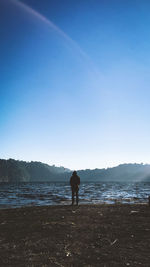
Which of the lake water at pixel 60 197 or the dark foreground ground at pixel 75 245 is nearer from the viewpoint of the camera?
the dark foreground ground at pixel 75 245

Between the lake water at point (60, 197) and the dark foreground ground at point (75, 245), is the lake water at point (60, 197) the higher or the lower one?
the lower one

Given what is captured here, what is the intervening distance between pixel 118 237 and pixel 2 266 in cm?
430

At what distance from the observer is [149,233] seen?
7.73 m

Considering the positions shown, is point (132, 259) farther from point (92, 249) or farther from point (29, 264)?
point (29, 264)

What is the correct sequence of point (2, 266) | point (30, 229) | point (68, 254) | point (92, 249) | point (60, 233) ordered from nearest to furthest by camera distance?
point (2, 266) → point (68, 254) → point (92, 249) → point (60, 233) → point (30, 229)

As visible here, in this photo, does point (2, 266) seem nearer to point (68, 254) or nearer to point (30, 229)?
point (68, 254)

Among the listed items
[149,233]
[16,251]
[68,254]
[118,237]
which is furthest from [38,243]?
[149,233]

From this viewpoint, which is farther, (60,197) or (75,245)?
(60,197)

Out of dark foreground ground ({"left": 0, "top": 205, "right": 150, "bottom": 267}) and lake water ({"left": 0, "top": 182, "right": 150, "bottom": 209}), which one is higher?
dark foreground ground ({"left": 0, "top": 205, "right": 150, "bottom": 267})

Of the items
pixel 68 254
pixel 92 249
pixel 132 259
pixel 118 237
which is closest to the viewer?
pixel 132 259

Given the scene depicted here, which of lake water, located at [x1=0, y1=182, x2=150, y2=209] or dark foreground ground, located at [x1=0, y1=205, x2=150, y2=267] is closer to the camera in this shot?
dark foreground ground, located at [x1=0, y1=205, x2=150, y2=267]

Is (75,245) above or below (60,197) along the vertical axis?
above

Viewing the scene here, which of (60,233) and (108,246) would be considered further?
(60,233)

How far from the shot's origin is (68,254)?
17.7ft
